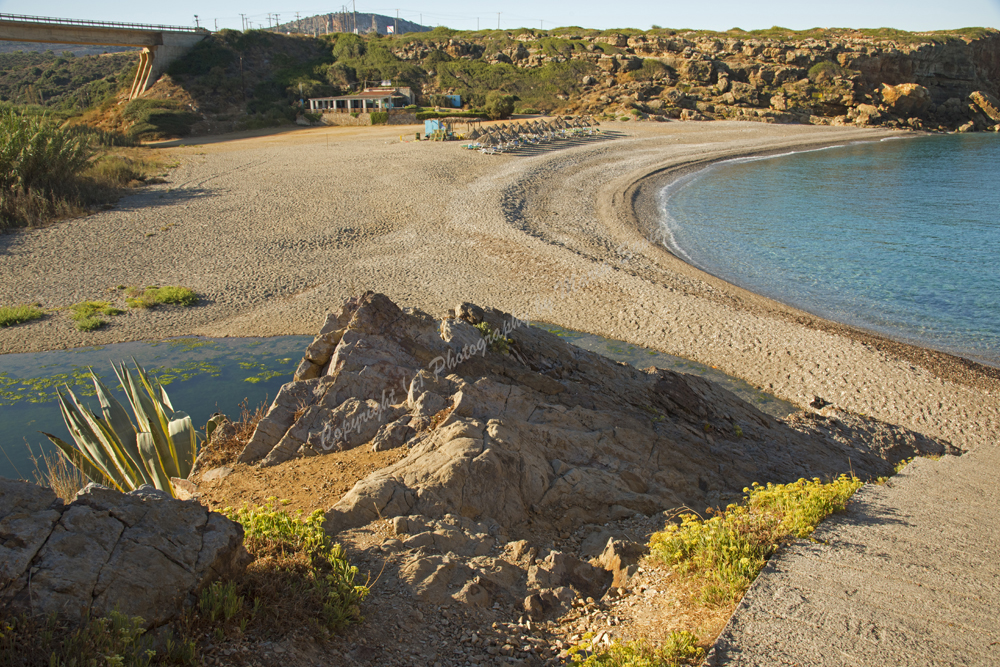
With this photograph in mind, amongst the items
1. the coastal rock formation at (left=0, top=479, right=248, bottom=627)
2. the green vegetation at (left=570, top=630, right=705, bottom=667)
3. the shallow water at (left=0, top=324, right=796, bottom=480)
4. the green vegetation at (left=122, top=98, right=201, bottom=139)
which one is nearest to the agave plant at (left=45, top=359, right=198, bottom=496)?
the coastal rock formation at (left=0, top=479, right=248, bottom=627)

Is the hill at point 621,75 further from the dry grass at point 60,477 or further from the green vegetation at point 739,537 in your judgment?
A: the green vegetation at point 739,537

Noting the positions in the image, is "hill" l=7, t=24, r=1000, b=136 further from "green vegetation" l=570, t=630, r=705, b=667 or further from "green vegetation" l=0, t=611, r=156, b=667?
"green vegetation" l=570, t=630, r=705, b=667

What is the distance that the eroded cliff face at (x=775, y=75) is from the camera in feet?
171

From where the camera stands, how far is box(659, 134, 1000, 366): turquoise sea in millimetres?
12867

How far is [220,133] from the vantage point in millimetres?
40906

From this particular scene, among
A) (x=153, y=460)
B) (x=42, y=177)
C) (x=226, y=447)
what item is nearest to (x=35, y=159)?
(x=42, y=177)

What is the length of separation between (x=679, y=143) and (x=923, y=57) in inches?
1700

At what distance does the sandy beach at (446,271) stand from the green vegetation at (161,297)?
330 millimetres

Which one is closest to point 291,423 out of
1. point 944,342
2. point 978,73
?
point 944,342

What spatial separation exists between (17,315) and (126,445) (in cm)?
879

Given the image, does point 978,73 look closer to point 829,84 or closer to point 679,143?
point 829,84

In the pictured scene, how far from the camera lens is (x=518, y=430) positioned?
17.1ft

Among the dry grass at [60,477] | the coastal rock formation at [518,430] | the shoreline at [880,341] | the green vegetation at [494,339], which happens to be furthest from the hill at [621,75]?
the green vegetation at [494,339]

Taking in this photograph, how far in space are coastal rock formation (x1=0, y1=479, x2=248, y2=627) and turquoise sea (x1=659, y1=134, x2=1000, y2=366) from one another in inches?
480
